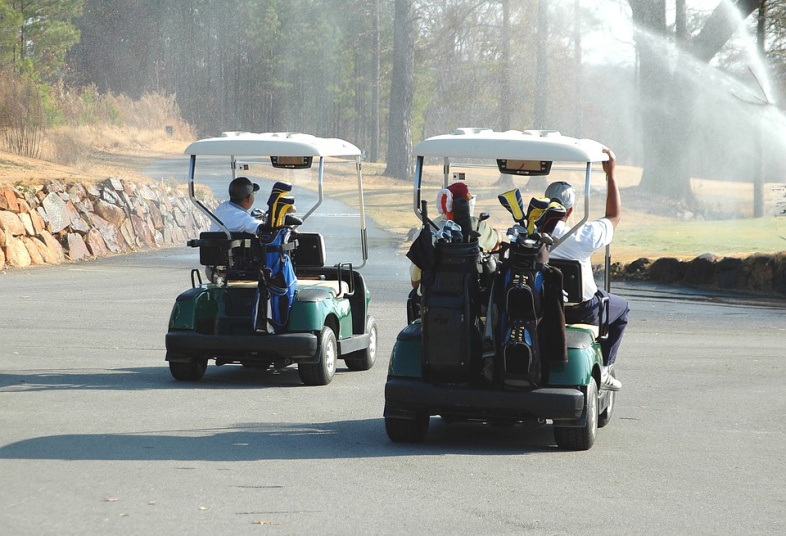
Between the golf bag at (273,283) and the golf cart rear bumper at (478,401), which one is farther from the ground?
the golf bag at (273,283)

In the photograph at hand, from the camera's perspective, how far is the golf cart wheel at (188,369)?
33.5 feet

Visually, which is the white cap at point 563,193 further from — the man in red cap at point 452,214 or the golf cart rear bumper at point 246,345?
the golf cart rear bumper at point 246,345

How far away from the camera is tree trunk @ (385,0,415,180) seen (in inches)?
1806

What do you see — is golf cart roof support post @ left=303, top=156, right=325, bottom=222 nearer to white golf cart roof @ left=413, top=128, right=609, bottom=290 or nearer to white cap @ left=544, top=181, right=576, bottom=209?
white golf cart roof @ left=413, top=128, right=609, bottom=290

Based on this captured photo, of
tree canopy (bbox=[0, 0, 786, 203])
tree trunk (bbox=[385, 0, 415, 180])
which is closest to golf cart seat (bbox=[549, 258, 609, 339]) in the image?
tree canopy (bbox=[0, 0, 786, 203])

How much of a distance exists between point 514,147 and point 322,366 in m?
2.89

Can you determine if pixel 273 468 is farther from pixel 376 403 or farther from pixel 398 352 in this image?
pixel 376 403

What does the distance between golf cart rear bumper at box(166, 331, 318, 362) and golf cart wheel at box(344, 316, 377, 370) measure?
47.9 inches

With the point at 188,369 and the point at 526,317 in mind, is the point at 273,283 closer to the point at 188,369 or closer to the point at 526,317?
the point at 188,369

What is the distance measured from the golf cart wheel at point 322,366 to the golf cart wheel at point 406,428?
2391 millimetres

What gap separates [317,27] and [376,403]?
64391 mm

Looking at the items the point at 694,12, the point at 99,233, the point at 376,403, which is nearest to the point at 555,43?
the point at 694,12

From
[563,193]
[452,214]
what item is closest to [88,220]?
[452,214]

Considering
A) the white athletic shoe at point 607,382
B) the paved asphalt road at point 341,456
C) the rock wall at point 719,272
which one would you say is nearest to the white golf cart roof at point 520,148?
the white athletic shoe at point 607,382
